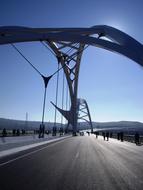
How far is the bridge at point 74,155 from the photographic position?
389 inches

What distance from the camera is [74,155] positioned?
66.3ft

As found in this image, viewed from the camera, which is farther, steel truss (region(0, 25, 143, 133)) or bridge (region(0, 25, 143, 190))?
steel truss (region(0, 25, 143, 133))

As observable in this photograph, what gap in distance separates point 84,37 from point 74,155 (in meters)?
25.0

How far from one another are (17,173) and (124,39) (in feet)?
107

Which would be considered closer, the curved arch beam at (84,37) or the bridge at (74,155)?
the bridge at (74,155)

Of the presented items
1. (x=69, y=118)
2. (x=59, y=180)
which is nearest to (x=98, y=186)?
(x=59, y=180)

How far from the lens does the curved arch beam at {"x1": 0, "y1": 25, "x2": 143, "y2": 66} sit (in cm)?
4034

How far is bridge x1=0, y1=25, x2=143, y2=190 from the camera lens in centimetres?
988

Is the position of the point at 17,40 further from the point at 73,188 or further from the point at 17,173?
the point at 73,188

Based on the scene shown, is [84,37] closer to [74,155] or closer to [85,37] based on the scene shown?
[85,37]

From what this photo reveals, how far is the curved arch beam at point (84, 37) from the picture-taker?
4034 centimetres

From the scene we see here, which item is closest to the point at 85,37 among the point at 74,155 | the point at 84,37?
the point at 84,37

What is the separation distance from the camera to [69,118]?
4473 inches

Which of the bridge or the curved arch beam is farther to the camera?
the curved arch beam
